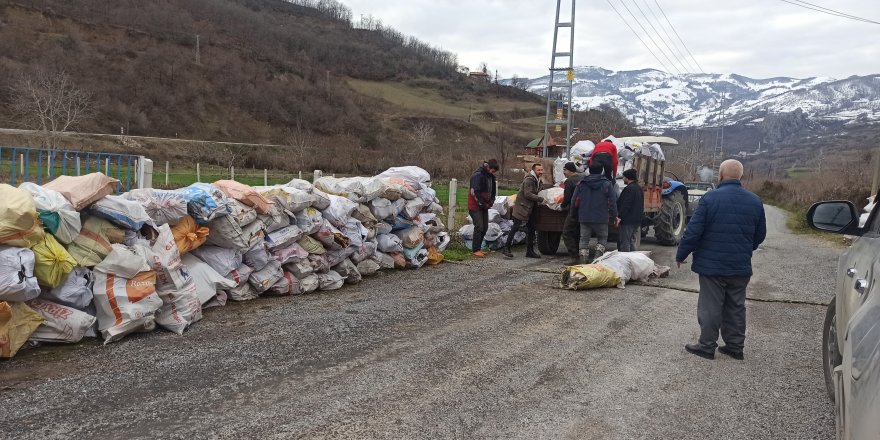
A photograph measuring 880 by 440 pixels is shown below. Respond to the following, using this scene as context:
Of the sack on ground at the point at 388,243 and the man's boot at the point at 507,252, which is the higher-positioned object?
the sack on ground at the point at 388,243

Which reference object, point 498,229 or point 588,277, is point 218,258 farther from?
point 498,229

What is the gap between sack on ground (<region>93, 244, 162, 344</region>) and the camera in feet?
15.0

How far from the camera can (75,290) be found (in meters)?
4.48

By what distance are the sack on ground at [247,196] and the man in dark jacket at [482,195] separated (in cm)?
404

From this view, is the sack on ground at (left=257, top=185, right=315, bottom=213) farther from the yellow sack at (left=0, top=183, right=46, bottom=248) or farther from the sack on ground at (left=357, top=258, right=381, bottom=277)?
the yellow sack at (left=0, top=183, right=46, bottom=248)

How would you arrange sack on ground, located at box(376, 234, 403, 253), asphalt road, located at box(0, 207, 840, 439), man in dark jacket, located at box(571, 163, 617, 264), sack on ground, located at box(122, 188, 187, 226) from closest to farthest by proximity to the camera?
asphalt road, located at box(0, 207, 840, 439)
sack on ground, located at box(122, 188, 187, 226)
sack on ground, located at box(376, 234, 403, 253)
man in dark jacket, located at box(571, 163, 617, 264)

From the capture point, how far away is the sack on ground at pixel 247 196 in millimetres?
6176

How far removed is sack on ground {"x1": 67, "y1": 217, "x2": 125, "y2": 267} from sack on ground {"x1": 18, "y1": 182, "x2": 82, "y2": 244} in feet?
0.23

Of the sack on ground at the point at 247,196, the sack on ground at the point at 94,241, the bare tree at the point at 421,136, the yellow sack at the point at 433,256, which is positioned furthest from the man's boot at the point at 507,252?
the bare tree at the point at 421,136

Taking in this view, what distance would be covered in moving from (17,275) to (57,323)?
52 cm

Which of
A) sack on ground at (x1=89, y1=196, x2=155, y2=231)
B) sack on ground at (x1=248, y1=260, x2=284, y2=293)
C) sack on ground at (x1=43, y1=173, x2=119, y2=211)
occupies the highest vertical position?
sack on ground at (x1=43, y1=173, x2=119, y2=211)

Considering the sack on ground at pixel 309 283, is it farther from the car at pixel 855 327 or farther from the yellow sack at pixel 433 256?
the car at pixel 855 327

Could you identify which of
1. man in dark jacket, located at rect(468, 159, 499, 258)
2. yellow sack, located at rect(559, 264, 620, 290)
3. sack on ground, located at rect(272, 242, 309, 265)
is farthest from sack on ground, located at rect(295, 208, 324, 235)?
man in dark jacket, located at rect(468, 159, 499, 258)

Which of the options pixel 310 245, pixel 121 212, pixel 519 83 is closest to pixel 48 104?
pixel 310 245
